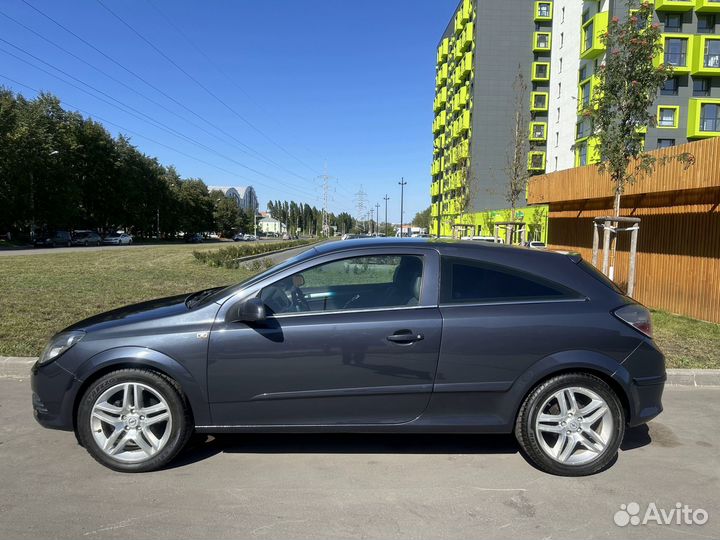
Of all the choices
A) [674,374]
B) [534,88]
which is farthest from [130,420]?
[534,88]

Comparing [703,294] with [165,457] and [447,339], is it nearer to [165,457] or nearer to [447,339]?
[447,339]

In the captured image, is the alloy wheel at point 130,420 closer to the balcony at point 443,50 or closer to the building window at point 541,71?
the building window at point 541,71

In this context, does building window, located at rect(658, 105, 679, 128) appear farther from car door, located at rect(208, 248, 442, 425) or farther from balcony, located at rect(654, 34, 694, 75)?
car door, located at rect(208, 248, 442, 425)

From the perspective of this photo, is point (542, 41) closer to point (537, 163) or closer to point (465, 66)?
point (465, 66)

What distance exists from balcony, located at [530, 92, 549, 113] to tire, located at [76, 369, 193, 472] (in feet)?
188

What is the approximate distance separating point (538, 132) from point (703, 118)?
661 inches

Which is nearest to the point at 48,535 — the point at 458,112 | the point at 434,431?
the point at 434,431

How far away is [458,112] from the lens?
67000 millimetres

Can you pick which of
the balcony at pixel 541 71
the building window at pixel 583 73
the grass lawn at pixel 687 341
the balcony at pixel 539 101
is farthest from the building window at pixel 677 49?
the grass lawn at pixel 687 341

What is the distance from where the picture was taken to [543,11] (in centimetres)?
5597

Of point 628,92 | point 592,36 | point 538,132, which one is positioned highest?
point 592,36

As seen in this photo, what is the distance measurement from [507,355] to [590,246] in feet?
39.9

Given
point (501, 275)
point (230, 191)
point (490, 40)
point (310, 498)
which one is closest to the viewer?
point (310, 498)

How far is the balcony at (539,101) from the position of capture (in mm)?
54094
